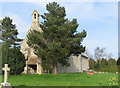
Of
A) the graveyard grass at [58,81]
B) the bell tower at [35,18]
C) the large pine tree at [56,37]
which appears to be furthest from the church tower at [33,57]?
the graveyard grass at [58,81]

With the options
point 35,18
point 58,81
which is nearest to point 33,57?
point 35,18

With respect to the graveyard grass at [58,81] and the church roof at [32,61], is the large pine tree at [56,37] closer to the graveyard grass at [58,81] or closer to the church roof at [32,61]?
the church roof at [32,61]

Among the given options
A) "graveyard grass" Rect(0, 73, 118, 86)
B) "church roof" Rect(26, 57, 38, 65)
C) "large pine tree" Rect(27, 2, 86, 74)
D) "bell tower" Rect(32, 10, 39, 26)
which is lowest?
"graveyard grass" Rect(0, 73, 118, 86)

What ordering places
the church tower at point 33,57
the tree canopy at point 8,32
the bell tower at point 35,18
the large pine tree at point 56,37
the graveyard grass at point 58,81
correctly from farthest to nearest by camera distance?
the tree canopy at point 8,32 → the bell tower at point 35,18 → the church tower at point 33,57 → the large pine tree at point 56,37 → the graveyard grass at point 58,81

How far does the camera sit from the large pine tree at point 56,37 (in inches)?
943

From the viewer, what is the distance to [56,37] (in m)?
25.8

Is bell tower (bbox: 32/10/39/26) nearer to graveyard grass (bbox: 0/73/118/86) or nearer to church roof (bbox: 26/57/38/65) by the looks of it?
church roof (bbox: 26/57/38/65)

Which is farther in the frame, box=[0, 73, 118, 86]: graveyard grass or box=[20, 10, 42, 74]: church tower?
box=[20, 10, 42, 74]: church tower

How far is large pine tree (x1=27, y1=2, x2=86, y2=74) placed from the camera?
78.6ft

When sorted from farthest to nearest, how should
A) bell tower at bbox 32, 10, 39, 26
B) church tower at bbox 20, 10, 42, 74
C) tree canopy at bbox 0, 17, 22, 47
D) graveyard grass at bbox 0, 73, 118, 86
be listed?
tree canopy at bbox 0, 17, 22, 47 → bell tower at bbox 32, 10, 39, 26 → church tower at bbox 20, 10, 42, 74 → graveyard grass at bbox 0, 73, 118, 86

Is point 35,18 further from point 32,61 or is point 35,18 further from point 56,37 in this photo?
point 56,37

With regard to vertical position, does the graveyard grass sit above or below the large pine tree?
below

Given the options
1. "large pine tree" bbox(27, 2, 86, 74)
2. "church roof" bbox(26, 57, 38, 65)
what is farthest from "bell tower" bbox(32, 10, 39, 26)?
"church roof" bbox(26, 57, 38, 65)

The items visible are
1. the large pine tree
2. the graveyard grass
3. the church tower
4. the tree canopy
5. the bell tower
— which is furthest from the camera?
the tree canopy
